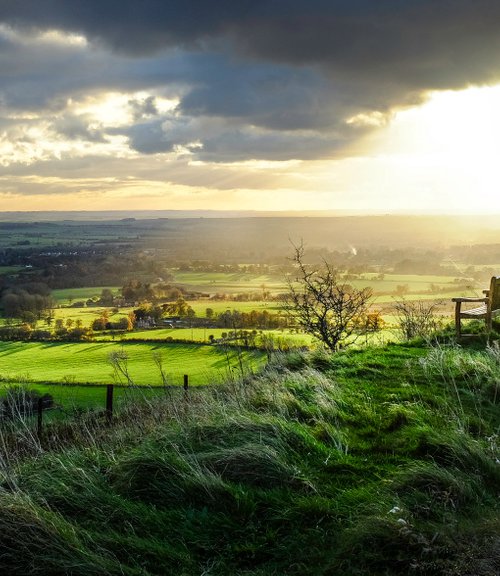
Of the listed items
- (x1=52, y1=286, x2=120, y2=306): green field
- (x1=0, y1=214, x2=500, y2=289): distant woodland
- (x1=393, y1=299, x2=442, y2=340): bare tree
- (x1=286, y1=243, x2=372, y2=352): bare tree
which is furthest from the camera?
(x1=52, y1=286, x2=120, y2=306): green field

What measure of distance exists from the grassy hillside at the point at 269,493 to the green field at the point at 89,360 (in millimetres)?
24254

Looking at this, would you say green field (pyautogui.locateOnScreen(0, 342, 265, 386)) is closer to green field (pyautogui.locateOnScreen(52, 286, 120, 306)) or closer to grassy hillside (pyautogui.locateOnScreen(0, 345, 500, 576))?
green field (pyautogui.locateOnScreen(52, 286, 120, 306))

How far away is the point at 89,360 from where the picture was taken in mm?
47719

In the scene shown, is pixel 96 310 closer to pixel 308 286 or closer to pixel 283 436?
pixel 308 286

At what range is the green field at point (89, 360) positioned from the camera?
35812 mm

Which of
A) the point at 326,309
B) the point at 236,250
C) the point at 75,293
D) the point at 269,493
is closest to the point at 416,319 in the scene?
the point at 326,309

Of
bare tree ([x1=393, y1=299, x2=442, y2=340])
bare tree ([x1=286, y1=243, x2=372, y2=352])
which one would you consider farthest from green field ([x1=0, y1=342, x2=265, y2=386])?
bare tree ([x1=286, y1=243, x2=372, y2=352])

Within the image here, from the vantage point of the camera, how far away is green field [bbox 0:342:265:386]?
35812 millimetres

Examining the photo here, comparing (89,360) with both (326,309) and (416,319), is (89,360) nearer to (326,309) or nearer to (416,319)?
(326,309)

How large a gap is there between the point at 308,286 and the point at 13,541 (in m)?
12.9

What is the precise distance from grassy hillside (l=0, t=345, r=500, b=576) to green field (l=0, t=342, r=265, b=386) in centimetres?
2425

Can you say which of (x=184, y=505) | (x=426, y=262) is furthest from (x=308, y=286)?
(x=426, y=262)

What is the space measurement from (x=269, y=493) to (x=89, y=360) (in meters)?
45.2

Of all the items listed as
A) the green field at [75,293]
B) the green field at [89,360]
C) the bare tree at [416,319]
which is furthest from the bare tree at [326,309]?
the green field at [75,293]
